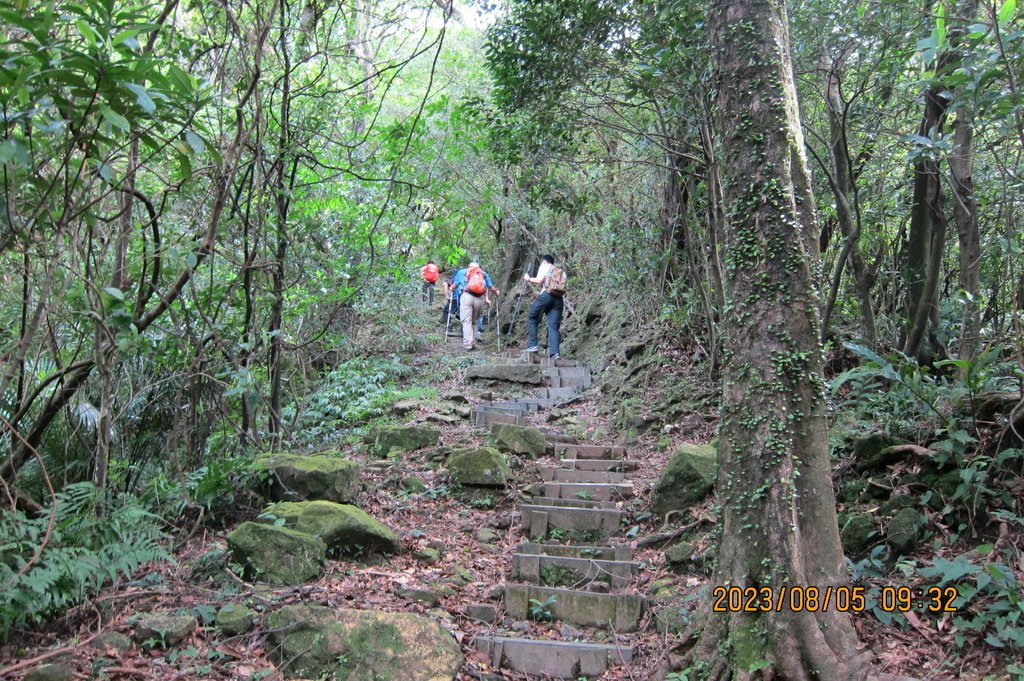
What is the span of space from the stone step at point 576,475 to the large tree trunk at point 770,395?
12.7 ft

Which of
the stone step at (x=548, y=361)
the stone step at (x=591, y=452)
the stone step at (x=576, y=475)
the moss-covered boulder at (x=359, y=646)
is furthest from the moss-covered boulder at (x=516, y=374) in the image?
the moss-covered boulder at (x=359, y=646)

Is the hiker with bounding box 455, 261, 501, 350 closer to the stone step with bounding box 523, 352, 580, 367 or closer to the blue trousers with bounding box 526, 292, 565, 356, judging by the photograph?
the stone step with bounding box 523, 352, 580, 367

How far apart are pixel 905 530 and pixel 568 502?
329 centimetres

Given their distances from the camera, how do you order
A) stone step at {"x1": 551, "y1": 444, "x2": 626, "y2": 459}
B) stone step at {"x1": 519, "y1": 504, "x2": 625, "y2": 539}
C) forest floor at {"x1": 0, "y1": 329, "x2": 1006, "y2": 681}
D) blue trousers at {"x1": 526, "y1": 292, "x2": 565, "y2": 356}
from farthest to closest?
blue trousers at {"x1": 526, "y1": 292, "x2": 565, "y2": 356} → stone step at {"x1": 551, "y1": 444, "x2": 626, "y2": 459} → stone step at {"x1": 519, "y1": 504, "x2": 625, "y2": 539} → forest floor at {"x1": 0, "y1": 329, "x2": 1006, "y2": 681}

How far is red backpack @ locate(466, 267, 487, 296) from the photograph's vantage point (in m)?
16.0

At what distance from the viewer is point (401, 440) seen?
905 centimetres

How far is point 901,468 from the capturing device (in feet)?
17.3

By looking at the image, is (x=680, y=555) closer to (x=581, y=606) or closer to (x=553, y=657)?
(x=581, y=606)

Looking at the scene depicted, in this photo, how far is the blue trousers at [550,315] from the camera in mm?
13789

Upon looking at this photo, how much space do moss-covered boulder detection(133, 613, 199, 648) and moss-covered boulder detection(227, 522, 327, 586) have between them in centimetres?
81

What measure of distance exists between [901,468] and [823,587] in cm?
205

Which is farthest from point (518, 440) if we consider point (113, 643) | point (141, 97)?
point (141, 97)

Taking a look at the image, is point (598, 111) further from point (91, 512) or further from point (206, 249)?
point (91, 512)

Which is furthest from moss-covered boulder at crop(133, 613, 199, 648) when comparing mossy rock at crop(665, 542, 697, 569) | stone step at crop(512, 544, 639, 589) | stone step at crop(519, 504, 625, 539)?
mossy rock at crop(665, 542, 697, 569)
